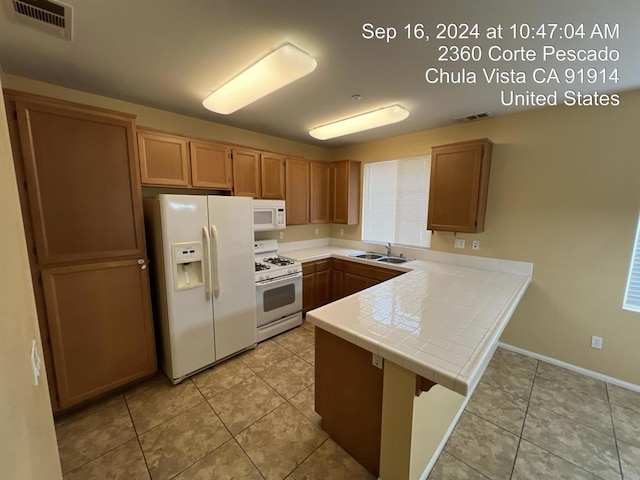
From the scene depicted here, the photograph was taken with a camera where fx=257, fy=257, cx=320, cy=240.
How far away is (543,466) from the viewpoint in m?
1.61

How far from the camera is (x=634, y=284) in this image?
2.22 metres

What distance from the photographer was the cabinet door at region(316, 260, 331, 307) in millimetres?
3719

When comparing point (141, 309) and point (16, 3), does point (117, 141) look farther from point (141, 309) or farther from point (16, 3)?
point (141, 309)

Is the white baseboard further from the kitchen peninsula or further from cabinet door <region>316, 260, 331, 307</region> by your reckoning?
cabinet door <region>316, 260, 331, 307</region>

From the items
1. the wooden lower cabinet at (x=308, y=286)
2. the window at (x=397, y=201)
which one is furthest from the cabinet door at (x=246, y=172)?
the window at (x=397, y=201)

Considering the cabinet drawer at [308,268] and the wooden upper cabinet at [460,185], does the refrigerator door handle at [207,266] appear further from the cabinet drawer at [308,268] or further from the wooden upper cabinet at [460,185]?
the wooden upper cabinet at [460,185]

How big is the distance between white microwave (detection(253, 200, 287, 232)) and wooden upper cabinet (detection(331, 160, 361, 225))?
1011 millimetres

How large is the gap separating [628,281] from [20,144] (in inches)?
186

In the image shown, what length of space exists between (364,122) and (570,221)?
7.16 ft

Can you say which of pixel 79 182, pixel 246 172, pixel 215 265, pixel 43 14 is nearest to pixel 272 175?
pixel 246 172

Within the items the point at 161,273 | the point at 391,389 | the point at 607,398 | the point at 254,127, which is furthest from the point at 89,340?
the point at 607,398

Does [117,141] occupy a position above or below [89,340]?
above

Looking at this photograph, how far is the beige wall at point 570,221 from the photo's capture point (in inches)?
87.4

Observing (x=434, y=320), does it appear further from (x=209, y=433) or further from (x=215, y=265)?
(x=215, y=265)
